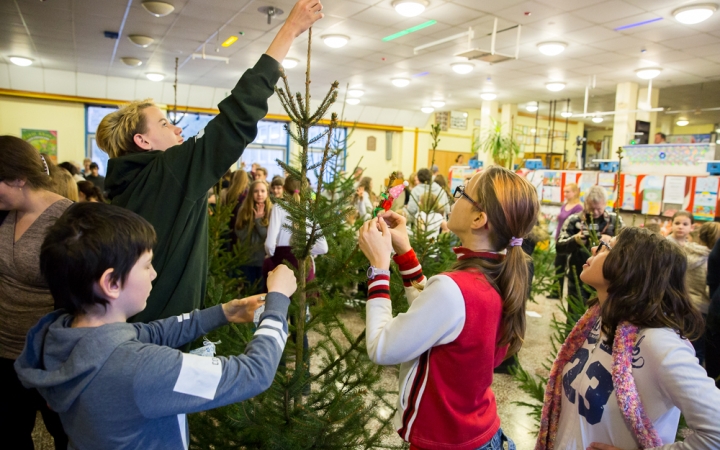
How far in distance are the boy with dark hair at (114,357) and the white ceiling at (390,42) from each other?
6088mm

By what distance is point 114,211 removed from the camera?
1124 mm

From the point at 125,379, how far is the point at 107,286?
8.6 inches

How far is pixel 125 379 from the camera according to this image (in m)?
0.97

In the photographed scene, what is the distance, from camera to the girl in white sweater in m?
1.34

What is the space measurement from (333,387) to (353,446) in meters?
0.26

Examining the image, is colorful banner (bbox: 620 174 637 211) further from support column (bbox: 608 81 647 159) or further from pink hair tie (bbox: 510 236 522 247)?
pink hair tie (bbox: 510 236 522 247)

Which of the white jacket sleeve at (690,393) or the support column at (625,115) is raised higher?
the support column at (625,115)

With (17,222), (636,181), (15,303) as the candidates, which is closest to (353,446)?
(15,303)

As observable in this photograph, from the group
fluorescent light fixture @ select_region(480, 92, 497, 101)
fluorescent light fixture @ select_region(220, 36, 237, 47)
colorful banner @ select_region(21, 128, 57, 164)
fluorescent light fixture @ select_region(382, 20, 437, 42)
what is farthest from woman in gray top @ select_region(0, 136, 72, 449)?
colorful banner @ select_region(21, 128, 57, 164)

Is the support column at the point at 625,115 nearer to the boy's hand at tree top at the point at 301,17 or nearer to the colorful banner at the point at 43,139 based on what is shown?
the boy's hand at tree top at the point at 301,17

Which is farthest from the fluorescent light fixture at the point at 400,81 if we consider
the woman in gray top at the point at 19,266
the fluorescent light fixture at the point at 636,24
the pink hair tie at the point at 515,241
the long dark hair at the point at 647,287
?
the pink hair tie at the point at 515,241

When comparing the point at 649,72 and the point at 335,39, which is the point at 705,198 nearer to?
the point at 649,72

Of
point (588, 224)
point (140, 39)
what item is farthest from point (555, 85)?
point (140, 39)

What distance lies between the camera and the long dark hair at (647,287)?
1525 mm
